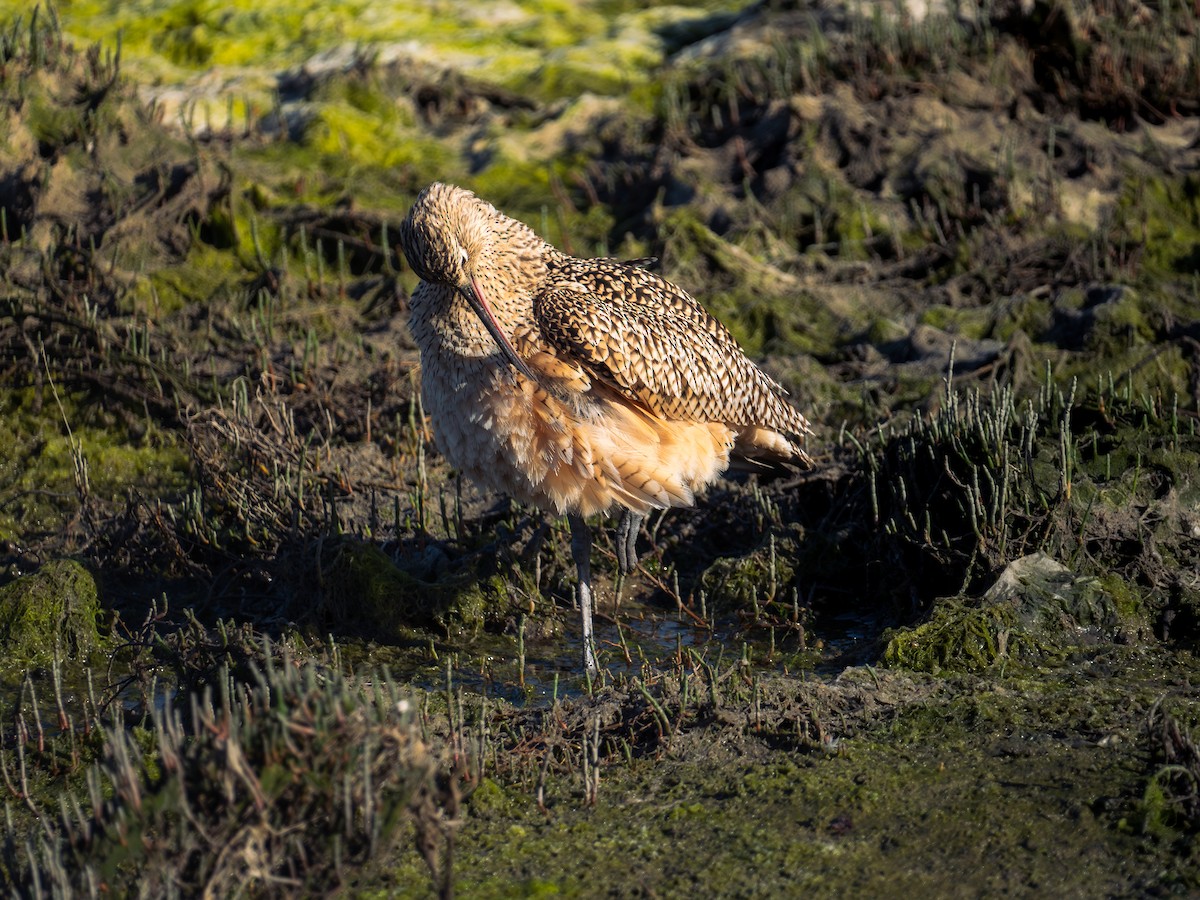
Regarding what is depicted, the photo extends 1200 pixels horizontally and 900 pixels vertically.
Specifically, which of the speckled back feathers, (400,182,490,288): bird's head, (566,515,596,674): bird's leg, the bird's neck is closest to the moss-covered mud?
(566,515,596,674): bird's leg

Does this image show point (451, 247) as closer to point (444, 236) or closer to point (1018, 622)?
point (444, 236)

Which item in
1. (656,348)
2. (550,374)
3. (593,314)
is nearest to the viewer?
(550,374)

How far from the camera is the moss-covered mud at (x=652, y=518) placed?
429 centimetres

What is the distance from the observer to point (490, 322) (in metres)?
5.59

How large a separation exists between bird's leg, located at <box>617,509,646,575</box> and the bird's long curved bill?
1169mm

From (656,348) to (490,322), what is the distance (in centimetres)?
81

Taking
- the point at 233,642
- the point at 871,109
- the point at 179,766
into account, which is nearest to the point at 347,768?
the point at 179,766

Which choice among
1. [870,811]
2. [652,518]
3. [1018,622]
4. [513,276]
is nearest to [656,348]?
[513,276]

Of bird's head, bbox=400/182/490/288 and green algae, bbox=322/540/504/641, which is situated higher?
bird's head, bbox=400/182/490/288

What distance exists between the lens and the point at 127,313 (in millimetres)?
8383

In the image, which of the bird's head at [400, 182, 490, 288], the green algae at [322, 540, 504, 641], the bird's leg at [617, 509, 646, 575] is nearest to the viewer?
the bird's head at [400, 182, 490, 288]

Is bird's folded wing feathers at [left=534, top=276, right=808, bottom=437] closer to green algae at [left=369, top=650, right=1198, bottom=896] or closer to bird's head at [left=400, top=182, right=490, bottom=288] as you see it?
bird's head at [left=400, top=182, right=490, bottom=288]

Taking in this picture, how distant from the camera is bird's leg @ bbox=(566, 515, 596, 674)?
6.01 metres

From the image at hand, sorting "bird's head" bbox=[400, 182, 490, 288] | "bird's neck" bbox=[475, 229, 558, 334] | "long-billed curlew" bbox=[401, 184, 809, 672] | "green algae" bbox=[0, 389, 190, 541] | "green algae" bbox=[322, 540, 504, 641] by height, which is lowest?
"green algae" bbox=[322, 540, 504, 641]
